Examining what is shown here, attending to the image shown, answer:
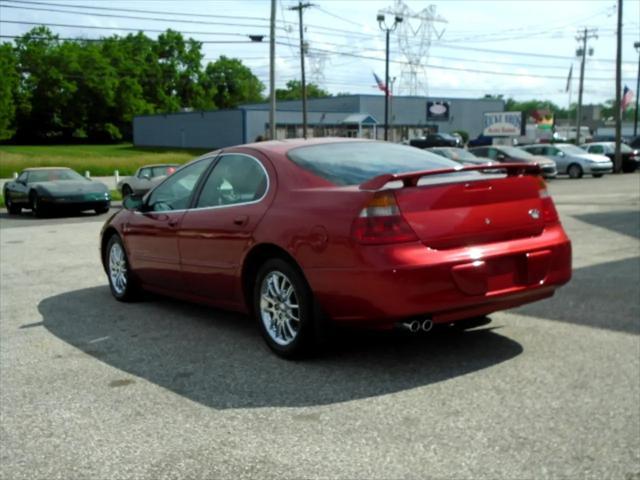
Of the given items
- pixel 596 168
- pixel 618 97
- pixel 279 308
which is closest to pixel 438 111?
pixel 618 97

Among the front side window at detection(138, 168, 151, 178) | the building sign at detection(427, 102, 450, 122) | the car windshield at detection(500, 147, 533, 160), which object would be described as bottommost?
the front side window at detection(138, 168, 151, 178)

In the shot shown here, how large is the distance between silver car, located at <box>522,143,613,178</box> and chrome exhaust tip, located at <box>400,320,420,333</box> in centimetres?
3229

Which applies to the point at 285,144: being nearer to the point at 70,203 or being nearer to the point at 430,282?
the point at 430,282

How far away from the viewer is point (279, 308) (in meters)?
5.41

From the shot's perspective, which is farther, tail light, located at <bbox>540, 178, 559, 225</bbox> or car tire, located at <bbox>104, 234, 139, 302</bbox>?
car tire, located at <bbox>104, 234, 139, 302</bbox>

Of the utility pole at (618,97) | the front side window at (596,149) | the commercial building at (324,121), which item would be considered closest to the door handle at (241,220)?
the utility pole at (618,97)

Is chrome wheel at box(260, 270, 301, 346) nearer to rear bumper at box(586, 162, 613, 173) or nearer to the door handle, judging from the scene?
the door handle

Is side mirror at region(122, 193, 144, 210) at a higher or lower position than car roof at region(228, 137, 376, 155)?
lower

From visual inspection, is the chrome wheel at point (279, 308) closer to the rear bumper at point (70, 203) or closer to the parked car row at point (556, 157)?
the rear bumper at point (70, 203)

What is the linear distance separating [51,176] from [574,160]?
917 inches

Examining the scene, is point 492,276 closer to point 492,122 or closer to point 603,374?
point 603,374

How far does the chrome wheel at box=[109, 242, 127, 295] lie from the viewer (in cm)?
759

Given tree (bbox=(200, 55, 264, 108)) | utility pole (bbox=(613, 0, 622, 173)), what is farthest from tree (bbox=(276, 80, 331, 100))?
utility pole (bbox=(613, 0, 622, 173))

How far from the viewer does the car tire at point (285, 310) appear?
515cm
